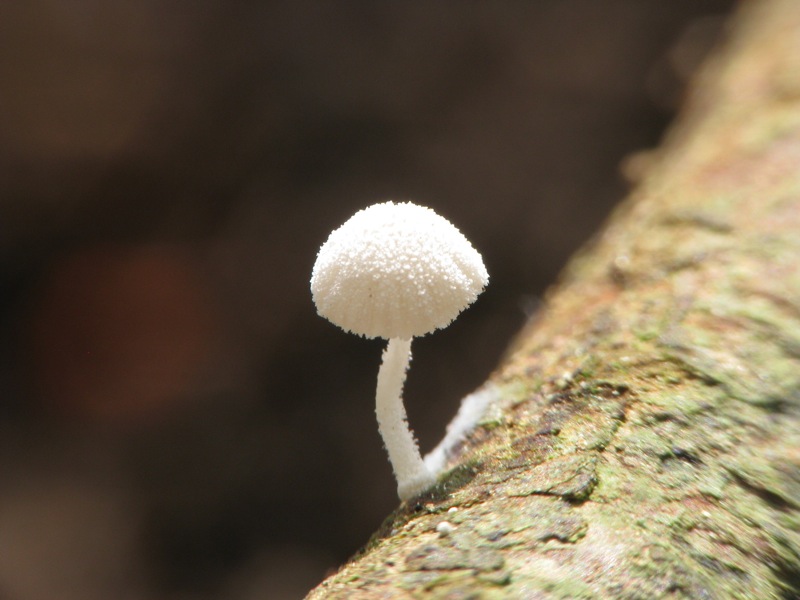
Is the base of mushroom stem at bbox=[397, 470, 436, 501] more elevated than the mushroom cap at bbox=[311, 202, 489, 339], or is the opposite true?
the mushroom cap at bbox=[311, 202, 489, 339]

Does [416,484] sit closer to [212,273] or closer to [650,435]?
[650,435]

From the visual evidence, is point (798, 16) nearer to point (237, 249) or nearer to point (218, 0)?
point (218, 0)

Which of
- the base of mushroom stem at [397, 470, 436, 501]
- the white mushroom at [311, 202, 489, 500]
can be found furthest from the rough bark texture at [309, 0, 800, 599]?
the white mushroom at [311, 202, 489, 500]

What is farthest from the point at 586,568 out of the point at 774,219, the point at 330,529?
the point at 330,529

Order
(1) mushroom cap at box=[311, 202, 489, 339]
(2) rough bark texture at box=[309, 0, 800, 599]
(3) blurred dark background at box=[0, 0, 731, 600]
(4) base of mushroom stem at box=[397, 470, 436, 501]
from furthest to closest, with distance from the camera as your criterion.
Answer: (3) blurred dark background at box=[0, 0, 731, 600] < (4) base of mushroom stem at box=[397, 470, 436, 501] < (1) mushroom cap at box=[311, 202, 489, 339] < (2) rough bark texture at box=[309, 0, 800, 599]

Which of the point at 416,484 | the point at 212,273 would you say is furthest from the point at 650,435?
the point at 212,273

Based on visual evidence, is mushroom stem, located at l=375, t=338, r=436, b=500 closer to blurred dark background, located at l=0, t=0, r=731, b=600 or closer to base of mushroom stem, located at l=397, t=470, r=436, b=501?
base of mushroom stem, located at l=397, t=470, r=436, b=501

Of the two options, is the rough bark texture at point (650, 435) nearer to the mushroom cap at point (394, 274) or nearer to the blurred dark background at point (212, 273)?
the mushroom cap at point (394, 274)
